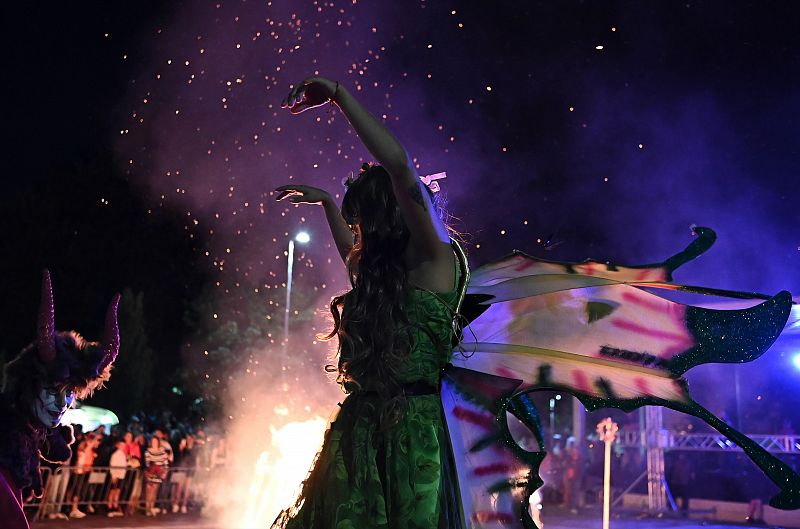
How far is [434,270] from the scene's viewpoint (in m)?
2.52

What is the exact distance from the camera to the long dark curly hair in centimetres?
245

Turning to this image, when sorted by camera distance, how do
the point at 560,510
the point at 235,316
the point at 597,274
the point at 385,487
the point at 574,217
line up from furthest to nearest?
the point at 235,316
the point at 560,510
the point at 574,217
the point at 597,274
the point at 385,487

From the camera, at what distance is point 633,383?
9.11ft

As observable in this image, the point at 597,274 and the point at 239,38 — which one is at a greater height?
the point at 239,38

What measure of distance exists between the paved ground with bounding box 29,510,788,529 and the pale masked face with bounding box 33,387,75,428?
911 centimetres

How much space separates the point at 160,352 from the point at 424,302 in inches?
1289

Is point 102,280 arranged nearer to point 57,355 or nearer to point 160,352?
point 160,352

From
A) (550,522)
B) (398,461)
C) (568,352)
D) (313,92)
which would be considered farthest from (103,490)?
(313,92)

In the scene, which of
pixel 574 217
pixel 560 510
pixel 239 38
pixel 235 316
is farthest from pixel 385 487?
pixel 235 316

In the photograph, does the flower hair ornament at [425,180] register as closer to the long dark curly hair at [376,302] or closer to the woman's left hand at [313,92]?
the long dark curly hair at [376,302]

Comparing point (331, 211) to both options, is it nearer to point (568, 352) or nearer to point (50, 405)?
point (568, 352)

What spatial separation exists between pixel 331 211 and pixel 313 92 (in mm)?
957

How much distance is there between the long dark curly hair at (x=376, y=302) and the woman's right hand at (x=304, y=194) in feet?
2.12

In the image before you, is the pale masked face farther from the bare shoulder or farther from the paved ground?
the paved ground
